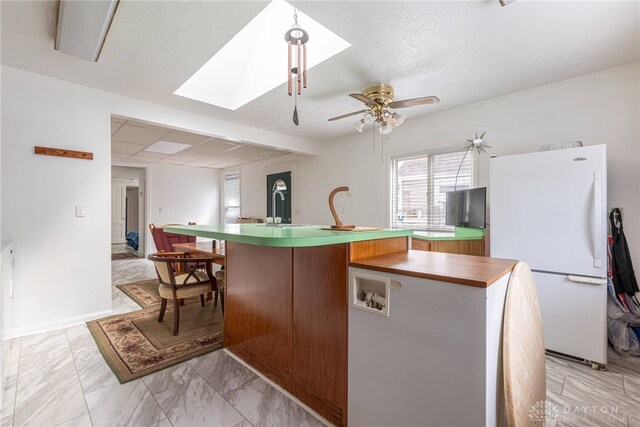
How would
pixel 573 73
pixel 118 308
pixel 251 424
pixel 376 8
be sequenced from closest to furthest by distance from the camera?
pixel 251 424, pixel 376 8, pixel 573 73, pixel 118 308

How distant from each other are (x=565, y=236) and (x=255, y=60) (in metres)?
3.47

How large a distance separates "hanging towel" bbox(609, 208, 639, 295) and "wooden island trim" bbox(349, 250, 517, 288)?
1.84 meters

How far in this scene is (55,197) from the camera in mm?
2752

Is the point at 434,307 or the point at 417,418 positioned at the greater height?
the point at 434,307

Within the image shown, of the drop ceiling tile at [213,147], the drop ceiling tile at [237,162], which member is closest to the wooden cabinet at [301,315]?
the drop ceiling tile at [213,147]

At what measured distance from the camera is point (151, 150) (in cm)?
548

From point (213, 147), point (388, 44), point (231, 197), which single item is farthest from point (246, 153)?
point (388, 44)

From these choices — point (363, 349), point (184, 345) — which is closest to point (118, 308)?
point (184, 345)

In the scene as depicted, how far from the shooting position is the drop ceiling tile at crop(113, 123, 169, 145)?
413 cm

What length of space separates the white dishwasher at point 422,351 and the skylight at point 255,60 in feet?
6.66

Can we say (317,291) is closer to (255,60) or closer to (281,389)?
(281,389)

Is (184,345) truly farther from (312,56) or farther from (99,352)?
(312,56)

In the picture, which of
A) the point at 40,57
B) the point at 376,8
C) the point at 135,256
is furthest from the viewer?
the point at 135,256

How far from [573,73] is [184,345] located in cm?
436
